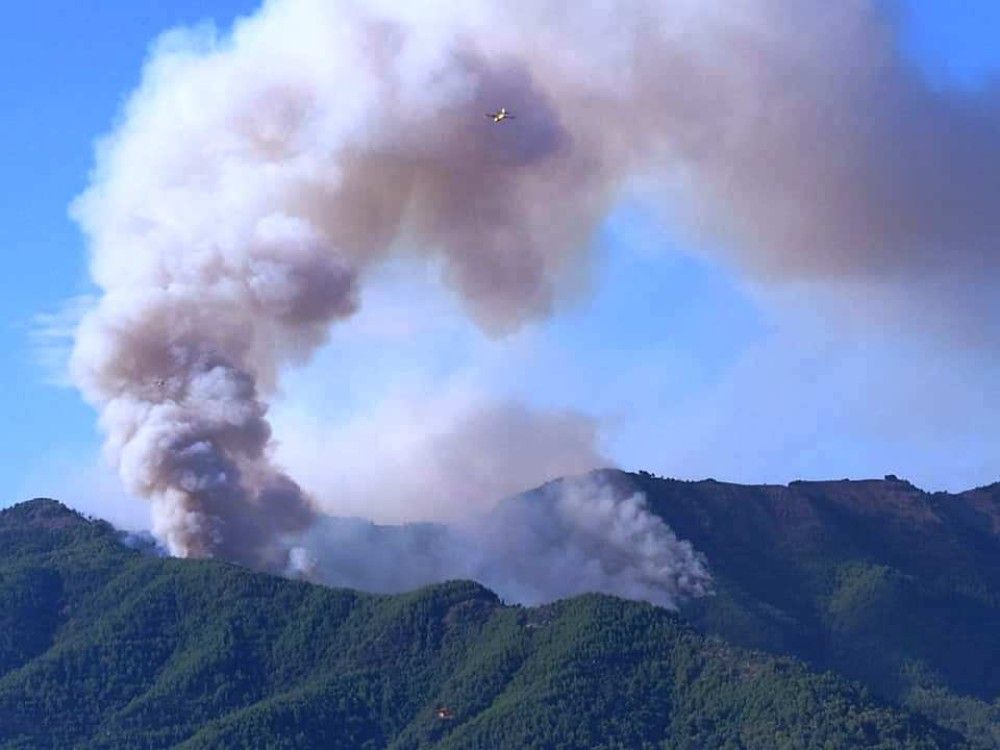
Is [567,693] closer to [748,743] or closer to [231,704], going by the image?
[748,743]

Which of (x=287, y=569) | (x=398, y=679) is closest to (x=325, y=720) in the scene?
(x=398, y=679)

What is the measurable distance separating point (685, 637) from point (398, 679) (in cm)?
2011

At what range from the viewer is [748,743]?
499 feet

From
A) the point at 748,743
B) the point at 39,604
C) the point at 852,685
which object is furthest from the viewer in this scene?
the point at 39,604

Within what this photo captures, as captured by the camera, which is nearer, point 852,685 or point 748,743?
point 748,743

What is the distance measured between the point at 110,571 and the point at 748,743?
6085 cm

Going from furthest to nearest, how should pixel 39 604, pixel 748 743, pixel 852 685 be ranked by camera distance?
1. pixel 39 604
2. pixel 852 685
3. pixel 748 743

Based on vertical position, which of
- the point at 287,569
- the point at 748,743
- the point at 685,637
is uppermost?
the point at 287,569

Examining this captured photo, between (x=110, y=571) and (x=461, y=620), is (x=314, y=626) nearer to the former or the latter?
(x=461, y=620)

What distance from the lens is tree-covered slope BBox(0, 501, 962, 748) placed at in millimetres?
153625

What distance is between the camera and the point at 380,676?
6516 inches

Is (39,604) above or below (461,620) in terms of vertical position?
above

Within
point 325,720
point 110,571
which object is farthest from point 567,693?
point 110,571

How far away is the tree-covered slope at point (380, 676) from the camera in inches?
6048
